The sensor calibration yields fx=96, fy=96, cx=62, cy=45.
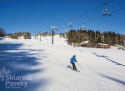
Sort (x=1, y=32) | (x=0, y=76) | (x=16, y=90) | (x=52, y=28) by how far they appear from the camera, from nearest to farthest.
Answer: (x=16, y=90)
(x=0, y=76)
(x=52, y=28)
(x=1, y=32)

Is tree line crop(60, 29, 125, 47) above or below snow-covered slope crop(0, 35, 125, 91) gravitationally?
above

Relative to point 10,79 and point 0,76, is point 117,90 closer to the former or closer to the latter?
point 10,79

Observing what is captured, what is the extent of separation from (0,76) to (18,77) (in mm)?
1020

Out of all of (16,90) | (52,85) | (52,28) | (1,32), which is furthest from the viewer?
(1,32)

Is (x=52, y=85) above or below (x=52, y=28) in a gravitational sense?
below

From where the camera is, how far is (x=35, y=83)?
16.8 ft

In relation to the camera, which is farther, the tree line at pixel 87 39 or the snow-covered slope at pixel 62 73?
the tree line at pixel 87 39

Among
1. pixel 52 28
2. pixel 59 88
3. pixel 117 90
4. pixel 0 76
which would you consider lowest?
pixel 117 90

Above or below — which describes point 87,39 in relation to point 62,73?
above

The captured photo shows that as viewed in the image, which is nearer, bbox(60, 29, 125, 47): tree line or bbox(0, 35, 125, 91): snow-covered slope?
bbox(0, 35, 125, 91): snow-covered slope

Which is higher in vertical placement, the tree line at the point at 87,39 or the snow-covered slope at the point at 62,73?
the tree line at the point at 87,39

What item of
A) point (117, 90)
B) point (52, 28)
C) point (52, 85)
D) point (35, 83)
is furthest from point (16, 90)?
point (52, 28)

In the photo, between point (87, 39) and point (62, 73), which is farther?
point (87, 39)

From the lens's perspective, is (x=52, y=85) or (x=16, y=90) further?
(x=52, y=85)
